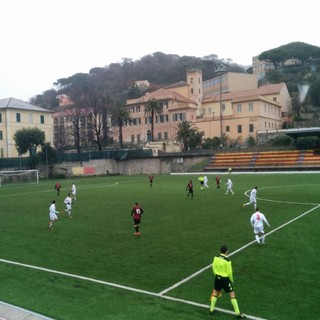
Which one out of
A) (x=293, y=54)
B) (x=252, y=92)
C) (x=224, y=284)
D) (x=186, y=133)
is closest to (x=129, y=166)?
(x=186, y=133)

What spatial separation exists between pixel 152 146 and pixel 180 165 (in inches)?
464

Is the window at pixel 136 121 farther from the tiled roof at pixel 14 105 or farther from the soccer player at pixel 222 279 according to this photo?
the soccer player at pixel 222 279

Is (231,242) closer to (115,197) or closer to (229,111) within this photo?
(115,197)

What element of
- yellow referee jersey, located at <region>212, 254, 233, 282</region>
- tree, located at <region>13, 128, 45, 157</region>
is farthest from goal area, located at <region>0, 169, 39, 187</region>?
yellow referee jersey, located at <region>212, 254, 233, 282</region>

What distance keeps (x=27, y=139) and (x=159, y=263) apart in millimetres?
66378

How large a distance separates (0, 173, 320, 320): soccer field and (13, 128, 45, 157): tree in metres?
50.2

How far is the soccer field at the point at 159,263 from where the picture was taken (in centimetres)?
1138

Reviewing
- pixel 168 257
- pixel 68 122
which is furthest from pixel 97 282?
pixel 68 122

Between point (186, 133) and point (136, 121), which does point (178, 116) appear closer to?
point (136, 121)

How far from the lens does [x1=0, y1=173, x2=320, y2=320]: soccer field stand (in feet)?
37.3

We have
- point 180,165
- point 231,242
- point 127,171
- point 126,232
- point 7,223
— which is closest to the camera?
point 231,242

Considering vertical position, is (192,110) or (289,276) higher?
(192,110)

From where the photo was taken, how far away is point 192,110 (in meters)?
103

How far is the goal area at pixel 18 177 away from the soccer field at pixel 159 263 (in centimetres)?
3945
